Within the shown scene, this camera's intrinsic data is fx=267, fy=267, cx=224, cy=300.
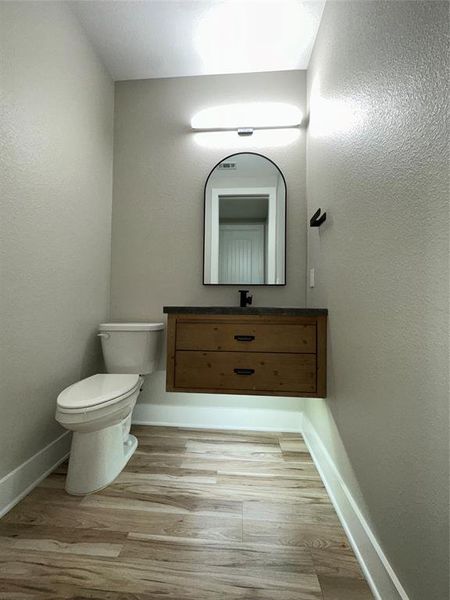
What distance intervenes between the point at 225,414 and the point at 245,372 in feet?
2.19

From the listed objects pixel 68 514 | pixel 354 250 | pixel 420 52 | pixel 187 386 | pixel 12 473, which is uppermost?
pixel 420 52

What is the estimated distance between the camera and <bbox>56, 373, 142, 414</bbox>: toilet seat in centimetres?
113

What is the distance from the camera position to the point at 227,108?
1.88 m

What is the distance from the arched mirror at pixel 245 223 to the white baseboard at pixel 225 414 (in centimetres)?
85

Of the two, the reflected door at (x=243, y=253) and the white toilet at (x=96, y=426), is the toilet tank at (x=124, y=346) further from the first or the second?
the reflected door at (x=243, y=253)

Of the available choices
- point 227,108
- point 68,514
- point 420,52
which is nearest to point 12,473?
point 68,514

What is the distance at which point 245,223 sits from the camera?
1881mm

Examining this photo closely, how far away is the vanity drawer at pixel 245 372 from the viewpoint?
137cm

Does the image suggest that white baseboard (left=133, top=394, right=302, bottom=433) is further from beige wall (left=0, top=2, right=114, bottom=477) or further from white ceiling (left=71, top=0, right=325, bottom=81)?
white ceiling (left=71, top=0, right=325, bottom=81)

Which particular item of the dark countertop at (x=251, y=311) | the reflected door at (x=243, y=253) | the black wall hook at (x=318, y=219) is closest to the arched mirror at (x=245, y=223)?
the reflected door at (x=243, y=253)

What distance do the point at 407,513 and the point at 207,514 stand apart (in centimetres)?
78

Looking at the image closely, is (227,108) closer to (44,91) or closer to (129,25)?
(129,25)

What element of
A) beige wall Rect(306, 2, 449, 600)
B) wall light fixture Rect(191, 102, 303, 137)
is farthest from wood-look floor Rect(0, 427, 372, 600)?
wall light fixture Rect(191, 102, 303, 137)

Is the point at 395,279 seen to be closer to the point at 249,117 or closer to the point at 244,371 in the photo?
the point at 244,371
